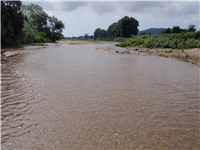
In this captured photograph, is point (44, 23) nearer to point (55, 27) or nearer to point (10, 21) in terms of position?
point (55, 27)

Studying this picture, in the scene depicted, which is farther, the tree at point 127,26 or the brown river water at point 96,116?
the tree at point 127,26

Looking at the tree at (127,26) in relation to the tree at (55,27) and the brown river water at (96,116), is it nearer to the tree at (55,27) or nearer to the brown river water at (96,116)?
the tree at (55,27)

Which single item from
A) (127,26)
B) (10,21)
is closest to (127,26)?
(127,26)

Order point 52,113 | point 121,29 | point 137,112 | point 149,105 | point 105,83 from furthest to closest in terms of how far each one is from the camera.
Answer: point 121,29 → point 105,83 → point 149,105 → point 137,112 → point 52,113

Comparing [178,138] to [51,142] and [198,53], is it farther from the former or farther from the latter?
[198,53]

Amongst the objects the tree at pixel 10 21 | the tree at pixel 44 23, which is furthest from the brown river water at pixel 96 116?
the tree at pixel 44 23

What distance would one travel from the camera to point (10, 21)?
2131 centimetres

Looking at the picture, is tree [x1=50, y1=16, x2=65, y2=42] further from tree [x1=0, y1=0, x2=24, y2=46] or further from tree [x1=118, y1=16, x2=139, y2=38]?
tree [x1=118, y1=16, x2=139, y2=38]

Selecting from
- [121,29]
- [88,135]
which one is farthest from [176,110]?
[121,29]

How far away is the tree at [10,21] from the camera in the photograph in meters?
20.2

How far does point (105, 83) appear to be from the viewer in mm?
6250

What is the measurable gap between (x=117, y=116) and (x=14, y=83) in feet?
13.9

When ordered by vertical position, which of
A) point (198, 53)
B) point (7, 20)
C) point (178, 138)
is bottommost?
point (178, 138)

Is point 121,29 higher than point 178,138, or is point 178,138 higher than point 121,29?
point 121,29
